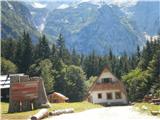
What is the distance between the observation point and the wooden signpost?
156 feet

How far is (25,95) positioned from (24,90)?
58cm

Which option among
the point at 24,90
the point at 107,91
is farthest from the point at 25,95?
the point at 107,91

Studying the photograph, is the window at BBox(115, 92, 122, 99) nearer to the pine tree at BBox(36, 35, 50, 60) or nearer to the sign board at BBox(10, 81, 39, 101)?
the sign board at BBox(10, 81, 39, 101)

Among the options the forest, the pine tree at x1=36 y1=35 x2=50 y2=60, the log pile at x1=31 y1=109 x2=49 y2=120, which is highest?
the pine tree at x1=36 y1=35 x2=50 y2=60

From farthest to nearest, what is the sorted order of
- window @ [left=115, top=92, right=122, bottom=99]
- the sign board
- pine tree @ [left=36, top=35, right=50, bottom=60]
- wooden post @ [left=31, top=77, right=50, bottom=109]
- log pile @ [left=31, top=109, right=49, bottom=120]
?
pine tree @ [left=36, top=35, right=50, bottom=60] < window @ [left=115, top=92, right=122, bottom=99] < wooden post @ [left=31, top=77, right=50, bottom=109] < the sign board < log pile @ [left=31, top=109, right=49, bottom=120]

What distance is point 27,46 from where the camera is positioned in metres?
143

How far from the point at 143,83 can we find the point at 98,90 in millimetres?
24227

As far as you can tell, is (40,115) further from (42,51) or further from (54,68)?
(42,51)

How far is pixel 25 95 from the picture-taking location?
4803 cm

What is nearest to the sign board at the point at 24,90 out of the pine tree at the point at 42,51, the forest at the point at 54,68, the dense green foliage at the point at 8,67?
the forest at the point at 54,68

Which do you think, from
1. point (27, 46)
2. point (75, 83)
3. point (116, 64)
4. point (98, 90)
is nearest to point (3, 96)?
point (98, 90)

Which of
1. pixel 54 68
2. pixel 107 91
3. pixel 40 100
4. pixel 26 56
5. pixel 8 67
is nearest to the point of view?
pixel 40 100

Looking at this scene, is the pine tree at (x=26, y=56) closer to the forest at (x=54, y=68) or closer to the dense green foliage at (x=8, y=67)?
the forest at (x=54, y=68)

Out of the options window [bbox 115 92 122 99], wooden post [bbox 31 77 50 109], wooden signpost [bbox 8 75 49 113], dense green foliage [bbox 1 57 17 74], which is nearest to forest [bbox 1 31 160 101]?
dense green foliage [bbox 1 57 17 74]
